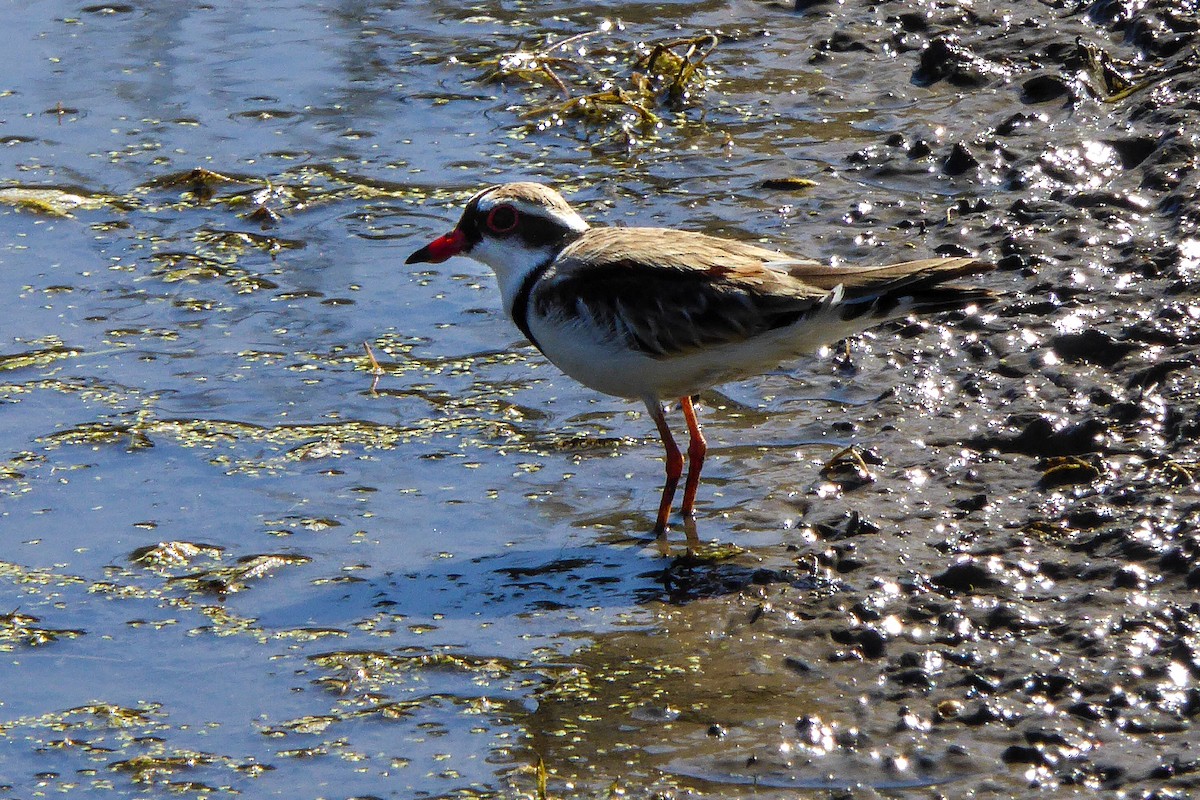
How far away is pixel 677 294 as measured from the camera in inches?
239

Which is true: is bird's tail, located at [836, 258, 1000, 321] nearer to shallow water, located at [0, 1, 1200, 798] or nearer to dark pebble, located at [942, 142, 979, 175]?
shallow water, located at [0, 1, 1200, 798]

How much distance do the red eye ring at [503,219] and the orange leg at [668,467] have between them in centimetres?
100

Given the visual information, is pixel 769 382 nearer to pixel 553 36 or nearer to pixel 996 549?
pixel 996 549

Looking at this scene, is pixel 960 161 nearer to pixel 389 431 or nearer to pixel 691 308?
pixel 691 308

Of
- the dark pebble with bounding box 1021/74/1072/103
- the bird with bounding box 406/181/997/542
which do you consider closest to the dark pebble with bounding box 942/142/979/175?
the dark pebble with bounding box 1021/74/1072/103

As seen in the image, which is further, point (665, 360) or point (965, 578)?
point (665, 360)

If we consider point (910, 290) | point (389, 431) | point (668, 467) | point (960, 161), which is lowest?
point (389, 431)

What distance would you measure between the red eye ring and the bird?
0.27m

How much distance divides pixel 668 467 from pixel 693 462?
0.39ft

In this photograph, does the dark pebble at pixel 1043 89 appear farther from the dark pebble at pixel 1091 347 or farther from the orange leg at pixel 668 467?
the orange leg at pixel 668 467

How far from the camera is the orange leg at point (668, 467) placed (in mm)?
6168

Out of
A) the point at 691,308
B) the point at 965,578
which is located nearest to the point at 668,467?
the point at 691,308

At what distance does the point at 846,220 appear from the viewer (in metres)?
8.23

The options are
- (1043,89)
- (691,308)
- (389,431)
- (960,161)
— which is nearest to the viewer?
(691,308)
